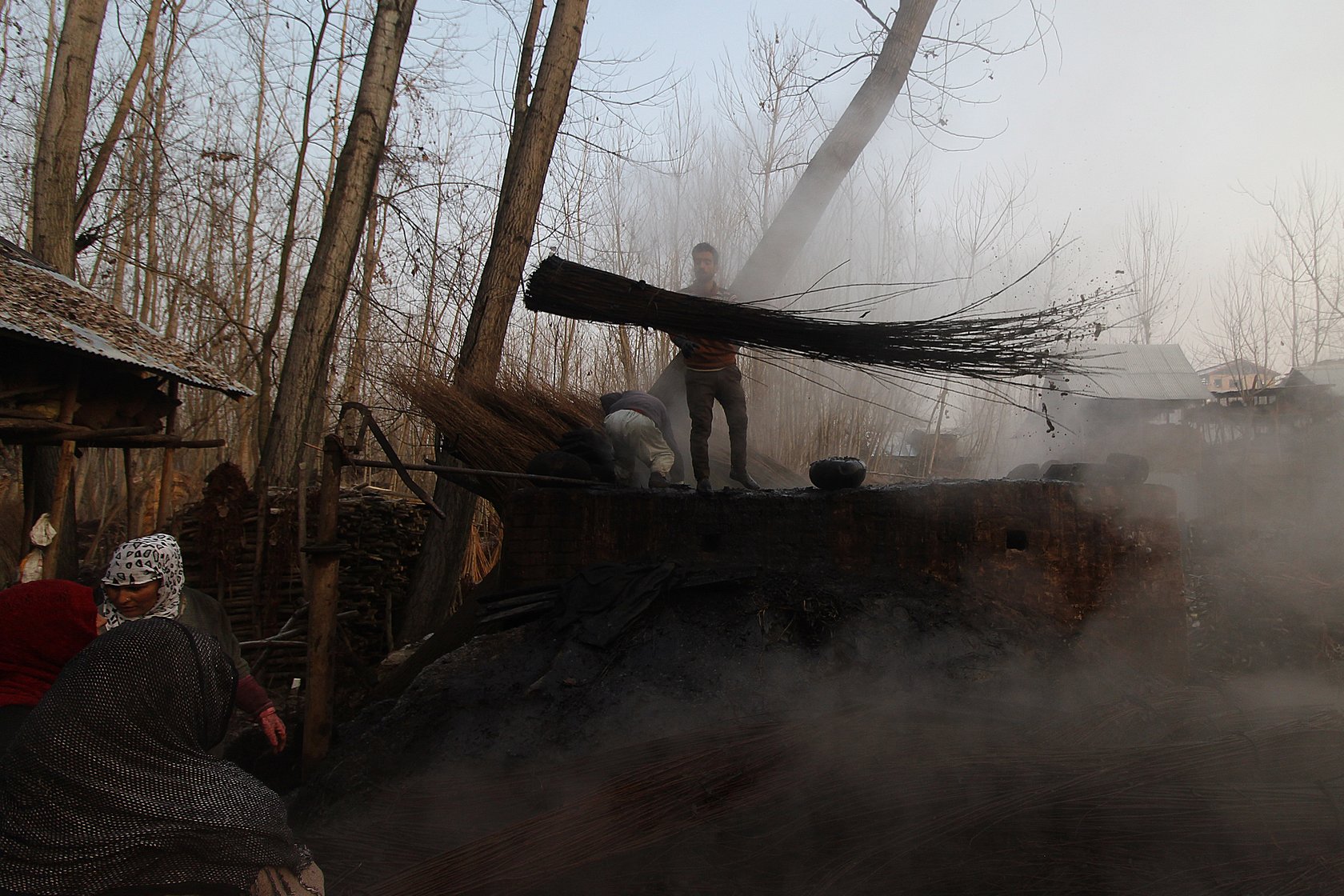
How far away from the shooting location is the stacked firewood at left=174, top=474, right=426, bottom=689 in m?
8.53

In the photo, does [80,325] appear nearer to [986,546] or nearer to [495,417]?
[495,417]

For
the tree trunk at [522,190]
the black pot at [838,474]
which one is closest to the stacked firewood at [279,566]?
the tree trunk at [522,190]

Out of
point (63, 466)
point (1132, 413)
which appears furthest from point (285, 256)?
point (1132, 413)

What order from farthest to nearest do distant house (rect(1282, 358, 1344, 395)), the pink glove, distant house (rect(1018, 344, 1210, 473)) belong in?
distant house (rect(1282, 358, 1344, 395)) → distant house (rect(1018, 344, 1210, 473)) → the pink glove

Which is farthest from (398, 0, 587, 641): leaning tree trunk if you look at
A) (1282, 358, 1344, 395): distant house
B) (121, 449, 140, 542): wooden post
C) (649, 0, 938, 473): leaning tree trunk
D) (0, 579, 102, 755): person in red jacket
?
(1282, 358, 1344, 395): distant house

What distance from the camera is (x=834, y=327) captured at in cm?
408

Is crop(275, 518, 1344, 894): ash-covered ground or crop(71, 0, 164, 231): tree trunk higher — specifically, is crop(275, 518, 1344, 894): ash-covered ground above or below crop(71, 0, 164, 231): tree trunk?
below

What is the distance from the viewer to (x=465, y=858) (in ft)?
9.52

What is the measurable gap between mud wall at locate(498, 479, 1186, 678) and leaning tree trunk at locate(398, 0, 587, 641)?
3.43m

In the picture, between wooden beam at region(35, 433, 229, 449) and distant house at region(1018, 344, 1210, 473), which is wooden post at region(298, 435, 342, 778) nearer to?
wooden beam at region(35, 433, 229, 449)

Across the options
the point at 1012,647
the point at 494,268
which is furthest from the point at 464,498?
the point at 1012,647

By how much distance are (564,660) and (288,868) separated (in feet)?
5.47

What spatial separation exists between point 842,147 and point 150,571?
7727 mm

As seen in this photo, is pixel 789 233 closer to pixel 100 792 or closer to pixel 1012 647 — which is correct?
pixel 1012 647
